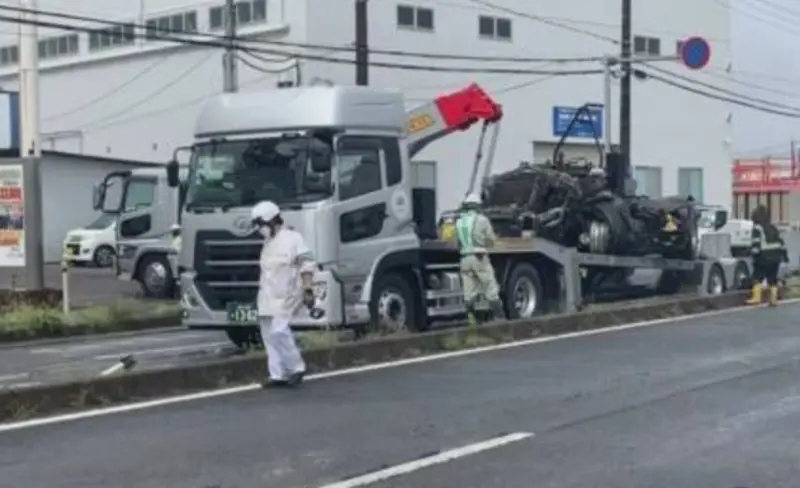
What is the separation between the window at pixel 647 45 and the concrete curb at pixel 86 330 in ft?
114

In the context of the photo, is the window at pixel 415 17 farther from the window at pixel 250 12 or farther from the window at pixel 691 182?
the window at pixel 691 182

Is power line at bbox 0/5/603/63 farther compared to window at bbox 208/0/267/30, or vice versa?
window at bbox 208/0/267/30

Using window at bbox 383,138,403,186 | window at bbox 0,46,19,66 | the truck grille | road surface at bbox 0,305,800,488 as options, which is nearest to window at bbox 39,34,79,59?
window at bbox 0,46,19,66

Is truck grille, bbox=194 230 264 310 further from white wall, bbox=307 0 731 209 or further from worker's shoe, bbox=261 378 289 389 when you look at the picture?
white wall, bbox=307 0 731 209

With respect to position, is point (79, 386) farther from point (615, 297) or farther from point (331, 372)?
point (615, 297)

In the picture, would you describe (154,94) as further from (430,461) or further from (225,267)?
(430,461)

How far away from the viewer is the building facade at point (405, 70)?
141 ft

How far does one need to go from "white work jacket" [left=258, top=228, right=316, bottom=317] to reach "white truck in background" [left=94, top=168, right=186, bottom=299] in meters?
13.8

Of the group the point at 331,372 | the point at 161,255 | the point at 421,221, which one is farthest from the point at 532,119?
the point at 331,372

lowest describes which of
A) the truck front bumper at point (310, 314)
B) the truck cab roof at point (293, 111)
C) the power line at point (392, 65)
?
the truck front bumper at point (310, 314)

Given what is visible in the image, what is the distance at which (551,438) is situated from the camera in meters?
10.4

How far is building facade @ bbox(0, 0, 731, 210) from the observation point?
42875 mm

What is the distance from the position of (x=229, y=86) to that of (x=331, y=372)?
2010 centimetres

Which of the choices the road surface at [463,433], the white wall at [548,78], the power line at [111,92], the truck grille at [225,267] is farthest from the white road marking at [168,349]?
the power line at [111,92]
